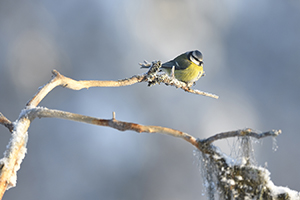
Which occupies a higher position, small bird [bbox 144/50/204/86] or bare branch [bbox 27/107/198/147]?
small bird [bbox 144/50/204/86]

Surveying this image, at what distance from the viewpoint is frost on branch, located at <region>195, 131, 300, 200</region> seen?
1.80 feet

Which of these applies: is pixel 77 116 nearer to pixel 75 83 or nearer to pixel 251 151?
pixel 75 83

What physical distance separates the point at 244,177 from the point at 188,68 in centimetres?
85

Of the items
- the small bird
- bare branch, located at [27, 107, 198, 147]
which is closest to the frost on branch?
bare branch, located at [27, 107, 198, 147]

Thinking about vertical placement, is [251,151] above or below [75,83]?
below

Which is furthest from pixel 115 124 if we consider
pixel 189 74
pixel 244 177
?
pixel 189 74

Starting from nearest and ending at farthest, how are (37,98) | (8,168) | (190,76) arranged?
1. (8,168)
2. (37,98)
3. (190,76)

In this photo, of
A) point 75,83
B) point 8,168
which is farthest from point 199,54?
point 8,168

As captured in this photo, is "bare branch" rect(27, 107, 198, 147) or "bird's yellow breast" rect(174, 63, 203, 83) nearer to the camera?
"bare branch" rect(27, 107, 198, 147)

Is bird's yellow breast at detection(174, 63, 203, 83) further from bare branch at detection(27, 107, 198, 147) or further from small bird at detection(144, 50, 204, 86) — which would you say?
bare branch at detection(27, 107, 198, 147)

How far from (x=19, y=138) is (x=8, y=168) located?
2.4 inches

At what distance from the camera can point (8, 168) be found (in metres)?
0.53

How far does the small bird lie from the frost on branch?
2.57ft

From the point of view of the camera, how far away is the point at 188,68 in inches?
53.3
